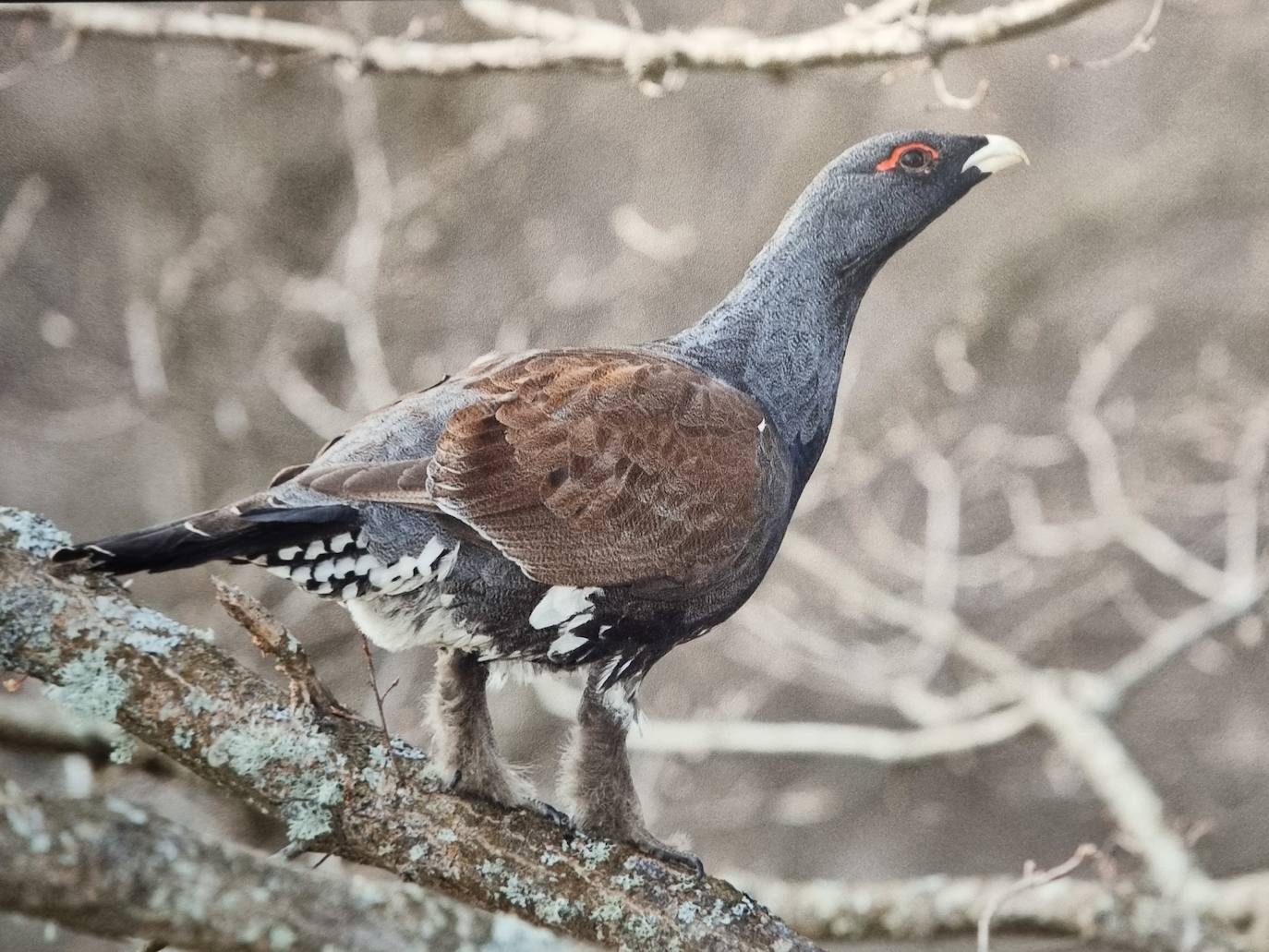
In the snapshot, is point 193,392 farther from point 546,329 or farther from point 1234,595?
point 1234,595

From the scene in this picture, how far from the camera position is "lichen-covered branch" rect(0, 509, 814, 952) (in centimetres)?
152

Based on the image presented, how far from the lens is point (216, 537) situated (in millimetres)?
1363

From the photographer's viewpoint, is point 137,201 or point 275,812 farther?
point 137,201

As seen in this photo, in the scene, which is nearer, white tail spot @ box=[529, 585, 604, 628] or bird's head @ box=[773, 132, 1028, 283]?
white tail spot @ box=[529, 585, 604, 628]

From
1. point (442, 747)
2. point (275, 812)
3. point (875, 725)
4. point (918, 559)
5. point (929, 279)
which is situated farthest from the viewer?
point (875, 725)

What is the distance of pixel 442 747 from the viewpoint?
1.70 meters

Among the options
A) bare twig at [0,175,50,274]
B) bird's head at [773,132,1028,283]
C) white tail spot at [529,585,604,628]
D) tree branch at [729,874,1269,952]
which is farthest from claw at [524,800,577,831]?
bare twig at [0,175,50,274]

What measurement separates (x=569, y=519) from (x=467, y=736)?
32cm

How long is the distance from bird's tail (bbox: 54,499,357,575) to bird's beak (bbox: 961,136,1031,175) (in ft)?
3.64

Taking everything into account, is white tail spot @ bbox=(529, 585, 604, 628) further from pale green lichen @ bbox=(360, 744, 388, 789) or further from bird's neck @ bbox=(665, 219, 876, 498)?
bird's neck @ bbox=(665, 219, 876, 498)

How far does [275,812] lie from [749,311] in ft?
3.24

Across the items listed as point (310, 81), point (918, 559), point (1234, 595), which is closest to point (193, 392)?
point (310, 81)

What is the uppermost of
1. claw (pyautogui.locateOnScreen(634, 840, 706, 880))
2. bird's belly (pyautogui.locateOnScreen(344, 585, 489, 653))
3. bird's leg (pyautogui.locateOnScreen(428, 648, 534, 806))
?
bird's belly (pyautogui.locateOnScreen(344, 585, 489, 653))

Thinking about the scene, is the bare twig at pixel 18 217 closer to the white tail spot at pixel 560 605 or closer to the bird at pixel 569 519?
the bird at pixel 569 519
